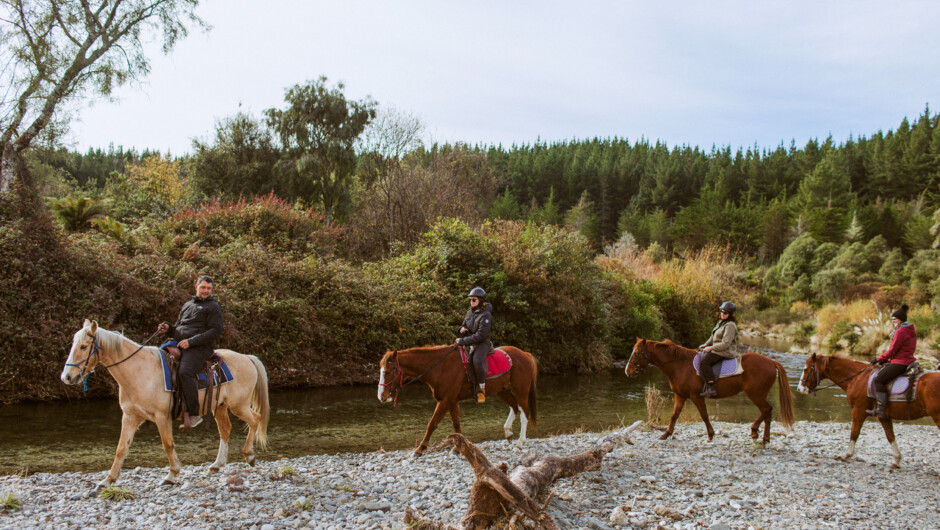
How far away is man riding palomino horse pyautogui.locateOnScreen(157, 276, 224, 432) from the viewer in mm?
7098

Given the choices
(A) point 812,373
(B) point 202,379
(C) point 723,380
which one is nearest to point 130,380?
(B) point 202,379

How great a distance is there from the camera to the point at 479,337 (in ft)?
30.9

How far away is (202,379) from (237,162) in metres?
28.9

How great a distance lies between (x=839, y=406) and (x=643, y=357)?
10.0 meters

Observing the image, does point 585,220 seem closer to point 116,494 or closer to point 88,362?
point 88,362

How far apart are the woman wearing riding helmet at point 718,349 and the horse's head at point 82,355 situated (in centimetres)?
922

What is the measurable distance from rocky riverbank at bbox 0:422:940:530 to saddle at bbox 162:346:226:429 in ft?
2.92

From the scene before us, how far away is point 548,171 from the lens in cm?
8931

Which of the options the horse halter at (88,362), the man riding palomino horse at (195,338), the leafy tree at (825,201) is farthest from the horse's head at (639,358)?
the leafy tree at (825,201)

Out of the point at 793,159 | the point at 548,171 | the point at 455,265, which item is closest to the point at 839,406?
the point at 455,265

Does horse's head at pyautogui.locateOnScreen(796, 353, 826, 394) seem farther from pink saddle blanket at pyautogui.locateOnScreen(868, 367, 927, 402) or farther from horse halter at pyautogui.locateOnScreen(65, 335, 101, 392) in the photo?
horse halter at pyautogui.locateOnScreen(65, 335, 101, 392)

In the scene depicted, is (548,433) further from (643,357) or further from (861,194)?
(861,194)

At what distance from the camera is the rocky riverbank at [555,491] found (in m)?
5.87

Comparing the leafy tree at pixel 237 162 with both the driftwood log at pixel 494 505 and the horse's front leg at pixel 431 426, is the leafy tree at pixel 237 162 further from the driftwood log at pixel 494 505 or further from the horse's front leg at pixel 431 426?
the driftwood log at pixel 494 505
